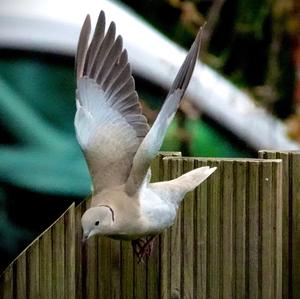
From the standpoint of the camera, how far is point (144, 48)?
5.74 meters

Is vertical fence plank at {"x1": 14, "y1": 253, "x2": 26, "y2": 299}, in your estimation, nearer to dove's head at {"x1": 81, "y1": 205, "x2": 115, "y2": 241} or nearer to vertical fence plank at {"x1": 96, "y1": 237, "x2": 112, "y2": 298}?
vertical fence plank at {"x1": 96, "y1": 237, "x2": 112, "y2": 298}

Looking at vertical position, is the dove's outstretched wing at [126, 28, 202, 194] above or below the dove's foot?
above

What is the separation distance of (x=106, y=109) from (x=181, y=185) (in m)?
0.41

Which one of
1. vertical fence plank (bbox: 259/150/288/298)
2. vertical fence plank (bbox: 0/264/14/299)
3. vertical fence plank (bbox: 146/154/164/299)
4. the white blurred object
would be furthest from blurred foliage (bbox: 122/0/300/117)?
vertical fence plank (bbox: 0/264/14/299)

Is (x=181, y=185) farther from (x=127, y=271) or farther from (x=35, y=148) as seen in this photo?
(x=35, y=148)

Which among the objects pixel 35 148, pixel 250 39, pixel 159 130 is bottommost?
pixel 159 130

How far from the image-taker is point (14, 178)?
5594mm

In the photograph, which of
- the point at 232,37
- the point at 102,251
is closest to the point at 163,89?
the point at 232,37

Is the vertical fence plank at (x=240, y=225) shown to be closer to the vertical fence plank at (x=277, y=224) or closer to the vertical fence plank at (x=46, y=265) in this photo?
the vertical fence plank at (x=277, y=224)

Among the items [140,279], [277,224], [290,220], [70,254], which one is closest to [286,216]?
[290,220]

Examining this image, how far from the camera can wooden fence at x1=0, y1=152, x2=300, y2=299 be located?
5199 millimetres

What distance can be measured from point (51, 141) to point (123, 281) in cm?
69

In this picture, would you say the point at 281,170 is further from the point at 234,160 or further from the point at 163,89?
the point at 163,89

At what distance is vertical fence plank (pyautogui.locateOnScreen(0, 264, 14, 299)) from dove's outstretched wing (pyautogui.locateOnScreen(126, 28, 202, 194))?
106 cm
